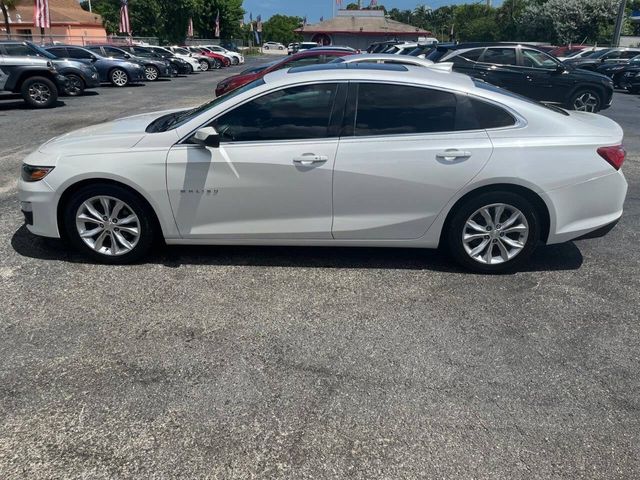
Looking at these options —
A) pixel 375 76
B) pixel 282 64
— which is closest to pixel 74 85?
pixel 282 64

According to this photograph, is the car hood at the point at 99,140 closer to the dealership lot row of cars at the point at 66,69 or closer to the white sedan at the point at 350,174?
the white sedan at the point at 350,174

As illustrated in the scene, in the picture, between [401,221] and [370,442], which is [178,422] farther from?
[401,221]

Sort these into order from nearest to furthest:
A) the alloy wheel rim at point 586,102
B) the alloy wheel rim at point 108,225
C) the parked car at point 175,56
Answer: the alloy wheel rim at point 108,225
the alloy wheel rim at point 586,102
the parked car at point 175,56

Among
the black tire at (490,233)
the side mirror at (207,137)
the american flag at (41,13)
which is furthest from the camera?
the american flag at (41,13)

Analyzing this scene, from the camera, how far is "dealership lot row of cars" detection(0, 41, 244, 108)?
43.2 feet

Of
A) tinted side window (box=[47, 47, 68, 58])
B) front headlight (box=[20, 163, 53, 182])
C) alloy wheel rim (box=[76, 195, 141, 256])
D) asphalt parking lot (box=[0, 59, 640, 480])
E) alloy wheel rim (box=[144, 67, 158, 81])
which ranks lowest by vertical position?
asphalt parking lot (box=[0, 59, 640, 480])

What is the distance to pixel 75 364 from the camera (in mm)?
3131

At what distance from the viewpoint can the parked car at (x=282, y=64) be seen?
11.5 m

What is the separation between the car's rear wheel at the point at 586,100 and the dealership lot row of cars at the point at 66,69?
41.8 ft

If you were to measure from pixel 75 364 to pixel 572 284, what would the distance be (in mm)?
3612

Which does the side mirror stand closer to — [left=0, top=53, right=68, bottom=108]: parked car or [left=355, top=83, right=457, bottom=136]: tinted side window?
[left=355, top=83, right=457, bottom=136]: tinted side window

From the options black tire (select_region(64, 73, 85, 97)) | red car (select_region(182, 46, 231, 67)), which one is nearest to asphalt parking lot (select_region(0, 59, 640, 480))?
black tire (select_region(64, 73, 85, 97))

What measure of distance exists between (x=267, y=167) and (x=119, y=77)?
62.8 feet

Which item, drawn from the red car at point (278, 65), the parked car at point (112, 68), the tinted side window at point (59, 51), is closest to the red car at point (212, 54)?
the parked car at point (112, 68)
